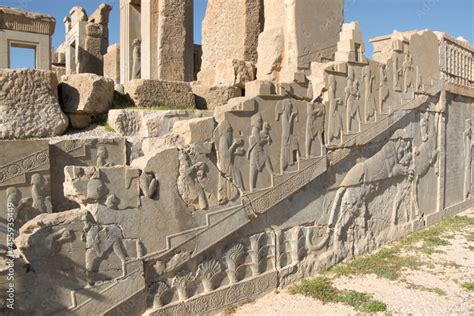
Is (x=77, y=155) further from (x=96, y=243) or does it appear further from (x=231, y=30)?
(x=231, y=30)

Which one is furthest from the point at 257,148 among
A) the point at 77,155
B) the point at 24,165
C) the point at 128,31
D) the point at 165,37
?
the point at 128,31

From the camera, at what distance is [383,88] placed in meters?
7.21

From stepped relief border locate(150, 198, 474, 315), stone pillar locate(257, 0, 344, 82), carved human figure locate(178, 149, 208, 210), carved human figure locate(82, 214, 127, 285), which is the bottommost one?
stepped relief border locate(150, 198, 474, 315)

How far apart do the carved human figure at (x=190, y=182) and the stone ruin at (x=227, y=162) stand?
13mm

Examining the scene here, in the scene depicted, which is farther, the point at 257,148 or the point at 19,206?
the point at 19,206

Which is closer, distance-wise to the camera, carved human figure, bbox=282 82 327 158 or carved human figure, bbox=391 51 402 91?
carved human figure, bbox=282 82 327 158

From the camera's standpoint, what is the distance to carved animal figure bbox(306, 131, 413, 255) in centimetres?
640

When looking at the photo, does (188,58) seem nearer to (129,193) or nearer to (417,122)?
(417,122)

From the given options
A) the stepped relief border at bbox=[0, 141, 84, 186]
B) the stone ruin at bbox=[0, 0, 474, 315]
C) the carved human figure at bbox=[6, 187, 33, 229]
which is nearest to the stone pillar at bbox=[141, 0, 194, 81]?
the stone ruin at bbox=[0, 0, 474, 315]

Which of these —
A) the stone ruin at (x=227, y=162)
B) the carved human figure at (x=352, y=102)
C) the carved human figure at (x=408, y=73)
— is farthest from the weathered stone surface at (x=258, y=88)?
the carved human figure at (x=408, y=73)

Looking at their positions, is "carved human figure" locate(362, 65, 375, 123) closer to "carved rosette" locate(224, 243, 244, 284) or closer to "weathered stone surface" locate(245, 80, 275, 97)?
"weathered stone surface" locate(245, 80, 275, 97)

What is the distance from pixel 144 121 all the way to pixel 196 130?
6.33 feet

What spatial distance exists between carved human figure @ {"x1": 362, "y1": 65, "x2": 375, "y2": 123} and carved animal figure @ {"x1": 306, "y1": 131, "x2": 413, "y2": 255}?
0.73 meters

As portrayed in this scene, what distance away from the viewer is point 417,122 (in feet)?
27.0
